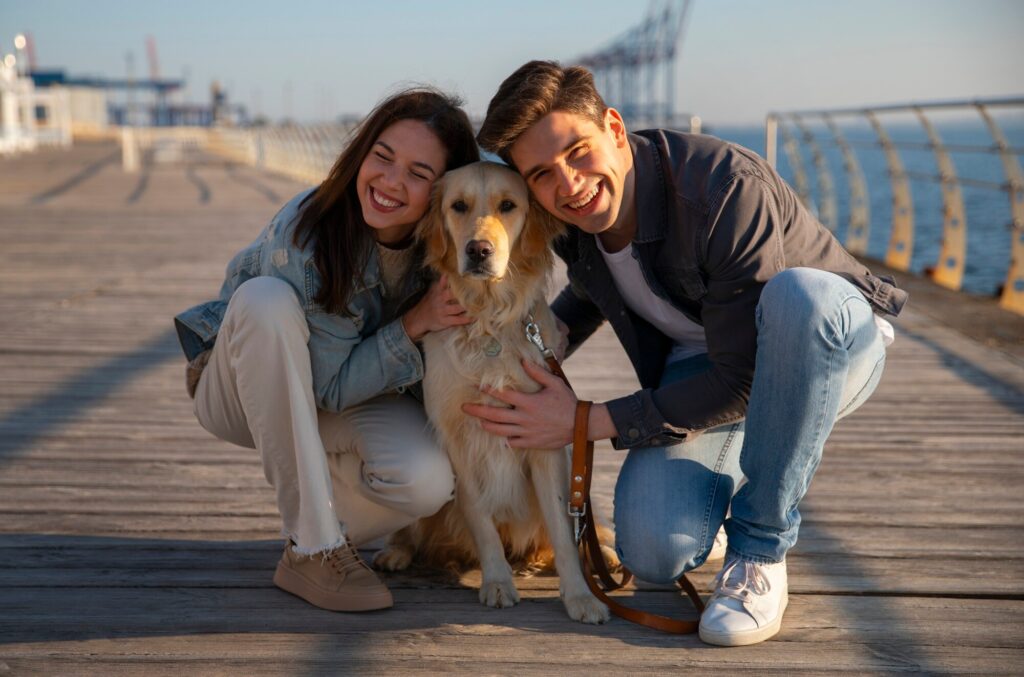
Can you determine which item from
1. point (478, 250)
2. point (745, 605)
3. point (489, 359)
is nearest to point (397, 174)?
point (478, 250)

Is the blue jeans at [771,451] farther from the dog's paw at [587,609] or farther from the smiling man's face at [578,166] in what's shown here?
the smiling man's face at [578,166]

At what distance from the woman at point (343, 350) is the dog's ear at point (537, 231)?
0.76 feet

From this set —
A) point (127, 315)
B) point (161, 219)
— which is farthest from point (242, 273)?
point (161, 219)

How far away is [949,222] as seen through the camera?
6.90 m

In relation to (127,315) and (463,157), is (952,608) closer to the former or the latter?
(463,157)

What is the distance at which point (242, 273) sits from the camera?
257 centimetres

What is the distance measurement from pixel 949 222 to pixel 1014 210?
1.31m

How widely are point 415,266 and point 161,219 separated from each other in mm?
9705

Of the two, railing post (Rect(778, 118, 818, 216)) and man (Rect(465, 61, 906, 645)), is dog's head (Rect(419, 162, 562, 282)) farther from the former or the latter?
railing post (Rect(778, 118, 818, 216))

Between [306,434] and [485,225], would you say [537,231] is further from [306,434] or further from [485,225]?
[306,434]

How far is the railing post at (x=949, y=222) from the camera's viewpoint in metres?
6.78

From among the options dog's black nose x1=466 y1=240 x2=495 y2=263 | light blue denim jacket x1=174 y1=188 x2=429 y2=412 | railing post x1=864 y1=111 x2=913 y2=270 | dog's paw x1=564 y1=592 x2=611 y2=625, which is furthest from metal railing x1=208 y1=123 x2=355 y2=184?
dog's paw x1=564 y1=592 x2=611 y2=625

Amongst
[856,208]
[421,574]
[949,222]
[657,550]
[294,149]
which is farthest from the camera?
[294,149]

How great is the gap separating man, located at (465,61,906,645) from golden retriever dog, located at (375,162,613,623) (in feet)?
0.24
